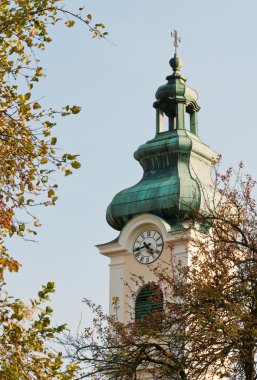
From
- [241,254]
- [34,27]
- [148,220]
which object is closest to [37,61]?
[34,27]

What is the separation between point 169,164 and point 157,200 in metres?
1.84

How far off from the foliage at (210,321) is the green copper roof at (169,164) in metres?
16.6

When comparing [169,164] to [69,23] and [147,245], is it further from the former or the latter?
[69,23]

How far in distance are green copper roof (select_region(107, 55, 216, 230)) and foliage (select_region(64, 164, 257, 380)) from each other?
1660 cm

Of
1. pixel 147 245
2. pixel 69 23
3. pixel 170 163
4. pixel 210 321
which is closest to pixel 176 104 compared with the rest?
pixel 170 163

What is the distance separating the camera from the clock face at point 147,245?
35312mm

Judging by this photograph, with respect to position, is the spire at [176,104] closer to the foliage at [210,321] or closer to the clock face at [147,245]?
the clock face at [147,245]

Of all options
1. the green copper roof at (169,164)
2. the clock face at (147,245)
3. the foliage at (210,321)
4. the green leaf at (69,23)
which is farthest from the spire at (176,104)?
the green leaf at (69,23)

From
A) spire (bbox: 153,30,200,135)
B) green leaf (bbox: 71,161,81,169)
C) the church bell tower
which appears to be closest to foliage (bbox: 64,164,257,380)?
green leaf (bbox: 71,161,81,169)

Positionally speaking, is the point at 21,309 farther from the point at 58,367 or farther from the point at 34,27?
the point at 34,27

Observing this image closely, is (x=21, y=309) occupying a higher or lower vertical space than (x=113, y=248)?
lower

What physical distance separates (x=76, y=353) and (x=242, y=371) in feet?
9.58

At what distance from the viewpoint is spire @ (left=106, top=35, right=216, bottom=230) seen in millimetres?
35562

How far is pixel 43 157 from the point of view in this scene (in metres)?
10.9
